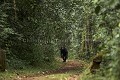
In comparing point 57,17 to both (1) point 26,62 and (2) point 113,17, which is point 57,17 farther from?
(2) point 113,17

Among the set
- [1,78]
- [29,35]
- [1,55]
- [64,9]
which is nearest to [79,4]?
[64,9]

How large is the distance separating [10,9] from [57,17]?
4.72m

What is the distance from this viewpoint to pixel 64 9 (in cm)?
2736

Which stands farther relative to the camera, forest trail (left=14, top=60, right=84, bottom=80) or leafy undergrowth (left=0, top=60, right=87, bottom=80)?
leafy undergrowth (left=0, top=60, right=87, bottom=80)

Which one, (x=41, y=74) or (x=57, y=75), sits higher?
(x=57, y=75)

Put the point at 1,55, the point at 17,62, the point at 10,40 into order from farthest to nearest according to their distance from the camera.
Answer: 1. the point at 10,40
2. the point at 17,62
3. the point at 1,55

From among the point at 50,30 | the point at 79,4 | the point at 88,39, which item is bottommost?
the point at 88,39

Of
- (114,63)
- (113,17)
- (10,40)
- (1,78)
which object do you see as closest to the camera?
(114,63)

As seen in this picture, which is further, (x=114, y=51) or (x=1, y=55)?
(x=1, y=55)

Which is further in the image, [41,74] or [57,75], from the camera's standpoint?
[41,74]

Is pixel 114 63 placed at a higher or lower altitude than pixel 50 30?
higher

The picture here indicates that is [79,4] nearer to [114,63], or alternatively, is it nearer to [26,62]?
[26,62]

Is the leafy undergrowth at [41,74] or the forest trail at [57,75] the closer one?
the forest trail at [57,75]

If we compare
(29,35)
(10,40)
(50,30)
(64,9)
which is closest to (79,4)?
(64,9)
